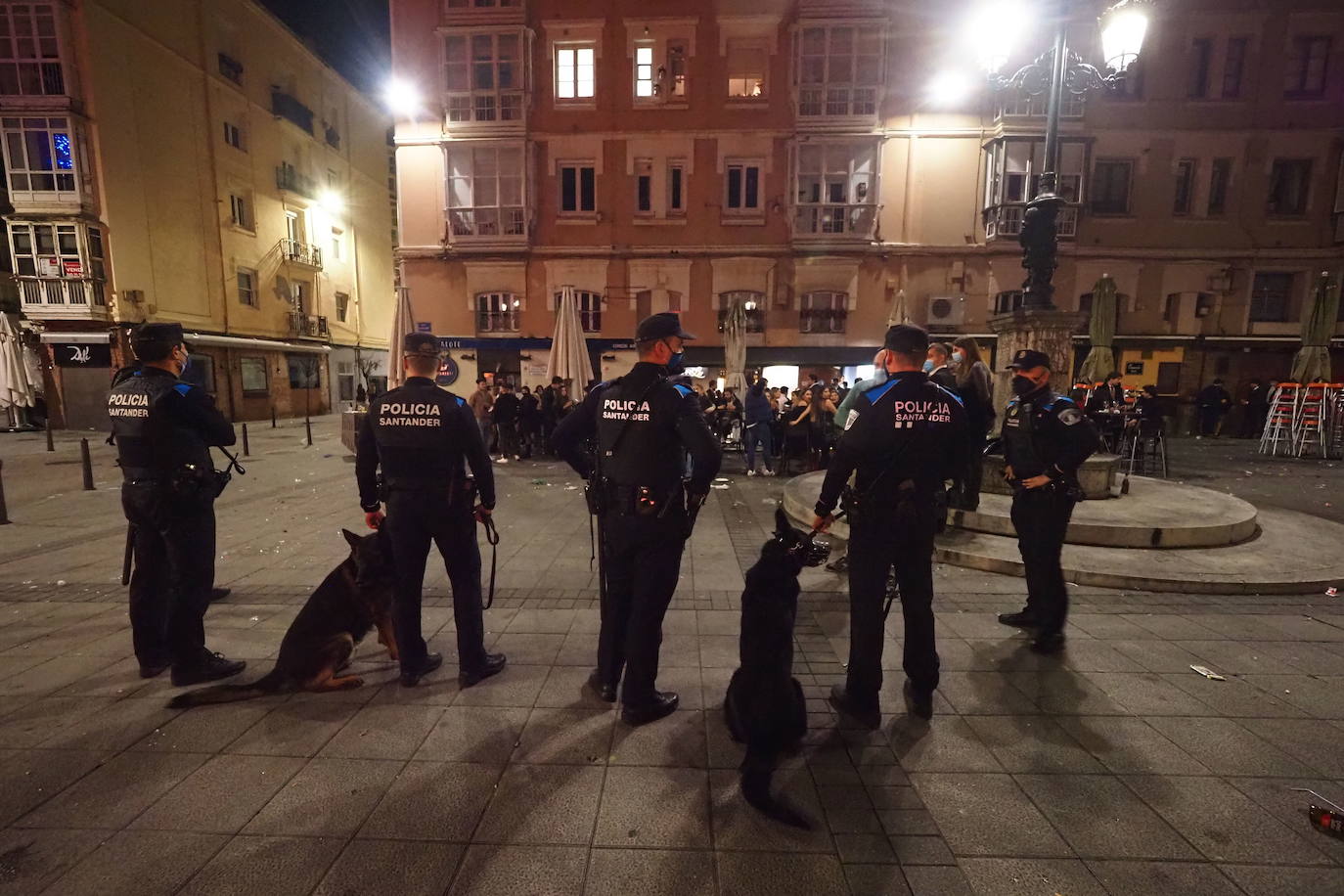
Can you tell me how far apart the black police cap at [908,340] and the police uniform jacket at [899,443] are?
0.13 metres

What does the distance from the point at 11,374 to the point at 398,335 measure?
12832mm

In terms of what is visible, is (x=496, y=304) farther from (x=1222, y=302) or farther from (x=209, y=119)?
(x=1222, y=302)

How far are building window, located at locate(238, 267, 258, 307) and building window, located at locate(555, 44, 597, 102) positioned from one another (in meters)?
14.9

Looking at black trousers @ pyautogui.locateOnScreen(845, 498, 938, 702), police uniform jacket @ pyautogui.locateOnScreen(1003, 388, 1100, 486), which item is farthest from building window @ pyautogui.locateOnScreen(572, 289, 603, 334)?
black trousers @ pyautogui.locateOnScreen(845, 498, 938, 702)

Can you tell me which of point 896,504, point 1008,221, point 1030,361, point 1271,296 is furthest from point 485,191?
point 1271,296

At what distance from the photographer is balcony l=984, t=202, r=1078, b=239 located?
18.3 m

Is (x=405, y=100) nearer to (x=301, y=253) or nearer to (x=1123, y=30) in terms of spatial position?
(x=301, y=253)

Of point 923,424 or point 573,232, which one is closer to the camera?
point 923,424

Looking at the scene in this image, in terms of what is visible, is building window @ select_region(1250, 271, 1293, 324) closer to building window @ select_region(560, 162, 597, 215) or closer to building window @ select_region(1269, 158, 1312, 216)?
building window @ select_region(1269, 158, 1312, 216)

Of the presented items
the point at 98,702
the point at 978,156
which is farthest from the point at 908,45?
the point at 98,702

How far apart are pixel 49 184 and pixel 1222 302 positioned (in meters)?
37.9

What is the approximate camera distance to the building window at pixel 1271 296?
62.6 feet

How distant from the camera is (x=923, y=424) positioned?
3.04 m

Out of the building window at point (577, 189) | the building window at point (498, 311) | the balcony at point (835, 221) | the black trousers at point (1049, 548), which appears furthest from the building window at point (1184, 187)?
the building window at point (498, 311)
